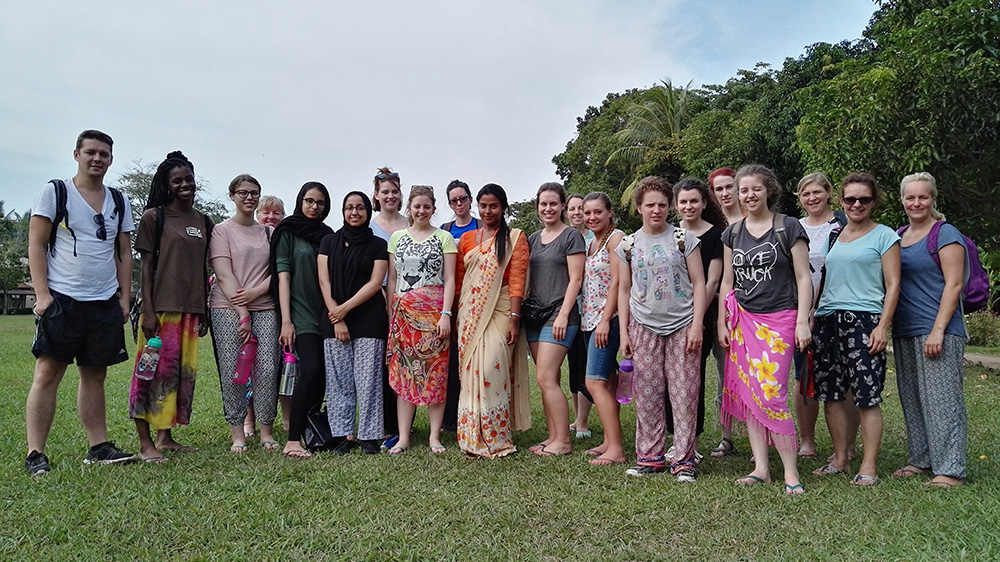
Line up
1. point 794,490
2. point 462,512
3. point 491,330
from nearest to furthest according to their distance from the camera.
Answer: point 462,512
point 794,490
point 491,330

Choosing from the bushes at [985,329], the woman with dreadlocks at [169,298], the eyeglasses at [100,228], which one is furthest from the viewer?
the bushes at [985,329]

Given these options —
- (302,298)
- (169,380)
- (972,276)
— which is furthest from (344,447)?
(972,276)

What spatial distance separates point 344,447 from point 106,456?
5.03ft

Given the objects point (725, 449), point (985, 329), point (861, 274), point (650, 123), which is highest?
point (650, 123)

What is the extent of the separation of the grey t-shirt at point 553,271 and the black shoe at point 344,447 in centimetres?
167

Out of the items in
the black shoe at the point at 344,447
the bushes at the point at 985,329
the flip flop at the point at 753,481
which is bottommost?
the bushes at the point at 985,329

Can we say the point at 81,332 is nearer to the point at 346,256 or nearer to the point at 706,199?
the point at 346,256

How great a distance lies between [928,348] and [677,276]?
1.51m

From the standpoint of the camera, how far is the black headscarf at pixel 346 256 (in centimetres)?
516

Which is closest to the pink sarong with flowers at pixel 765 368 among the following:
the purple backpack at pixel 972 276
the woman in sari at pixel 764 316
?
the woman in sari at pixel 764 316

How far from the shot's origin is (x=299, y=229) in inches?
208

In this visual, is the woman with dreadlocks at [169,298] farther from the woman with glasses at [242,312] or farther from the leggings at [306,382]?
the leggings at [306,382]

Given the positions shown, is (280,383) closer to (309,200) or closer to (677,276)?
(309,200)

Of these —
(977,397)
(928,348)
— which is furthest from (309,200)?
(977,397)
